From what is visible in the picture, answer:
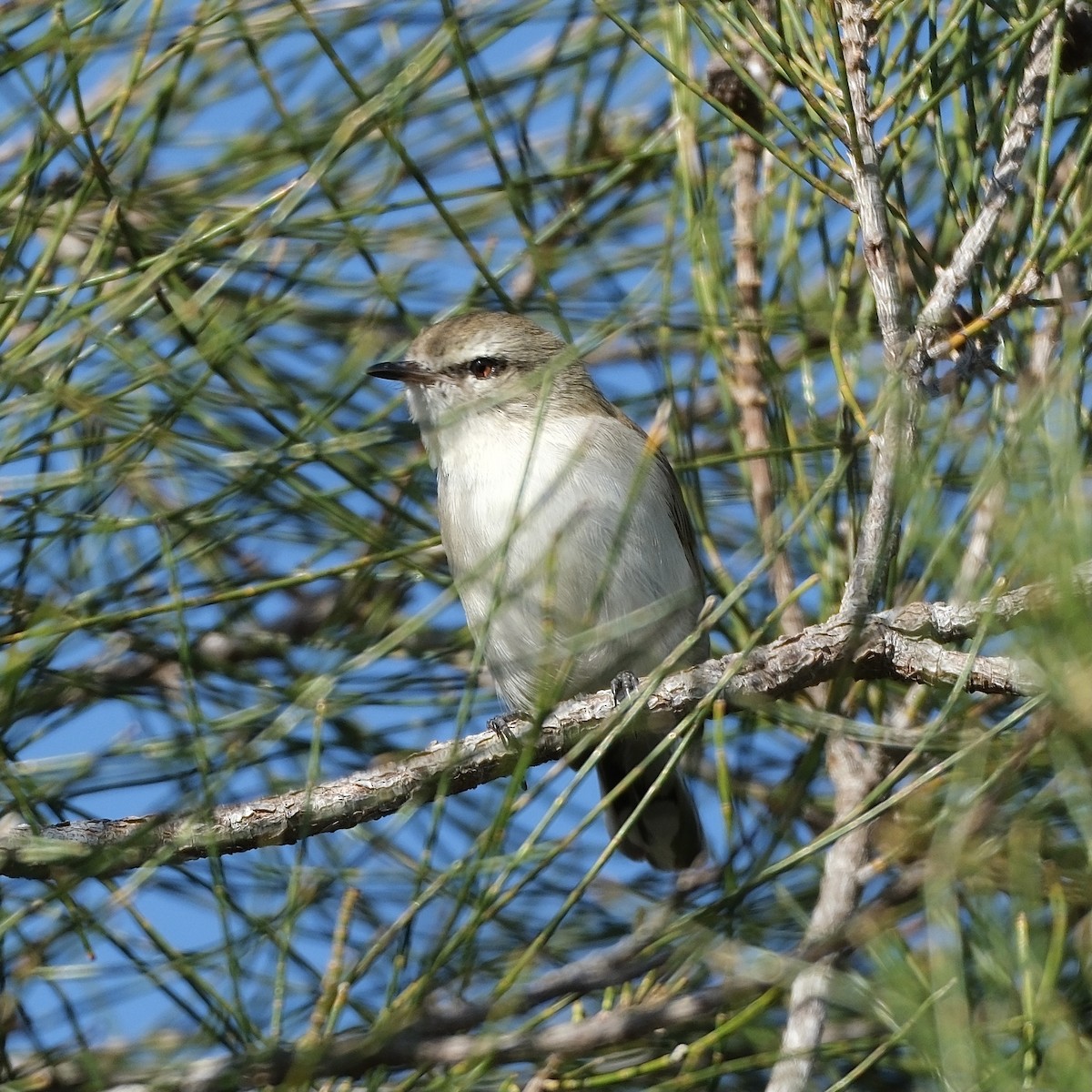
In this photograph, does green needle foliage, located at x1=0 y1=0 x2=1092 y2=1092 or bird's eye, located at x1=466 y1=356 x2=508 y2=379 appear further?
bird's eye, located at x1=466 y1=356 x2=508 y2=379

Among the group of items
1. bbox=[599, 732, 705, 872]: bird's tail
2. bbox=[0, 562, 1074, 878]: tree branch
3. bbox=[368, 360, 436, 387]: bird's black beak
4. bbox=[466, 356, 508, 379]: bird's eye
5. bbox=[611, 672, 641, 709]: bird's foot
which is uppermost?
bbox=[368, 360, 436, 387]: bird's black beak

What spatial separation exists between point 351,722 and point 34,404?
1276 mm

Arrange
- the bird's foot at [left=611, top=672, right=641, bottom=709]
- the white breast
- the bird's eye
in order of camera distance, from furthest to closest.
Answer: the bird's eye
the white breast
the bird's foot at [left=611, top=672, right=641, bottom=709]

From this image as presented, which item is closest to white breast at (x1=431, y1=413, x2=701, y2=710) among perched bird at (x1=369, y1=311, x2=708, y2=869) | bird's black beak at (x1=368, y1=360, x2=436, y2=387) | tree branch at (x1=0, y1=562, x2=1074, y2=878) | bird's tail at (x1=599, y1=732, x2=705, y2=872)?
perched bird at (x1=369, y1=311, x2=708, y2=869)

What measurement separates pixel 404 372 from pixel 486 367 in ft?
1.42

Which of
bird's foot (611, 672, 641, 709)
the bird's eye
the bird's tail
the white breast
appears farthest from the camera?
the bird's tail

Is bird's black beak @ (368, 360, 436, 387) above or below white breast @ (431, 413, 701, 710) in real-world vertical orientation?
above

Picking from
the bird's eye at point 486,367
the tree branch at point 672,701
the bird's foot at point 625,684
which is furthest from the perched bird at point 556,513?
the tree branch at point 672,701

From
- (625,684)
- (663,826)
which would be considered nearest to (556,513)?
(625,684)

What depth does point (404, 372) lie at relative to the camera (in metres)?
3.45

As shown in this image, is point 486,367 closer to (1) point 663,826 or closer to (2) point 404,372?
(2) point 404,372

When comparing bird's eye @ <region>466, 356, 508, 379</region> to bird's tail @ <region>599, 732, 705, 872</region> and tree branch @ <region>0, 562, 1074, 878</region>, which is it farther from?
tree branch @ <region>0, 562, 1074, 878</region>

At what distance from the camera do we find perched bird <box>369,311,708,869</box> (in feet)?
11.2

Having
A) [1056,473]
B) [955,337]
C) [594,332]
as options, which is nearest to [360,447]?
[594,332]
